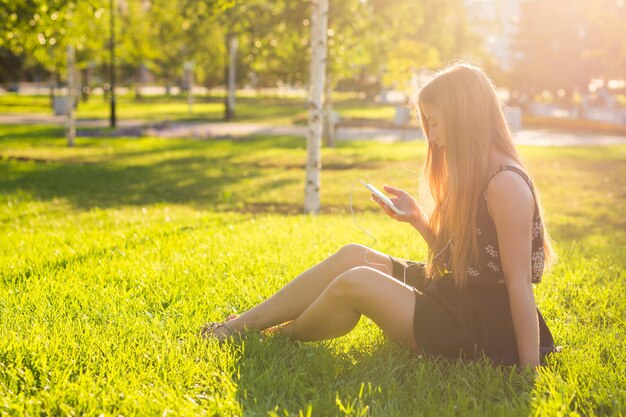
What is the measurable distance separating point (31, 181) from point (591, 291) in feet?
38.1

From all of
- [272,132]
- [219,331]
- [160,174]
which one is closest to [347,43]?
[160,174]

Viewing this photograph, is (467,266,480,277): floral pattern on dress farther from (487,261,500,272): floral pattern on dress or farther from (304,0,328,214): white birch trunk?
(304,0,328,214): white birch trunk

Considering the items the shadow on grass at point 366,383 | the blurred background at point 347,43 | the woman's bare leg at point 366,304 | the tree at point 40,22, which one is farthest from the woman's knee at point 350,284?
the tree at point 40,22

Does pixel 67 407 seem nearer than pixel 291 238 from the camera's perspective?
Yes

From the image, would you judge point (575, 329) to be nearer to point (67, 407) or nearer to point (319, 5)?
point (67, 407)

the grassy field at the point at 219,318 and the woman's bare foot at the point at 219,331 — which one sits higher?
the woman's bare foot at the point at 219,331

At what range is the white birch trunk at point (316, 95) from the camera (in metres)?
10.1

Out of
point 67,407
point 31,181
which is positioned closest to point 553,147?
point 31,181

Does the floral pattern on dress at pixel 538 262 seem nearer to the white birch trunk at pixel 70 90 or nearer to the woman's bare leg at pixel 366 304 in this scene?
the woman's bare leg at pixel 366 304

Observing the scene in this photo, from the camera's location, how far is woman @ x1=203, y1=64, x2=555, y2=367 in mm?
3408

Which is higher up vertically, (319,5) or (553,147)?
(319,5)

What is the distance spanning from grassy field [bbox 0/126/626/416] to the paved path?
1411 cm

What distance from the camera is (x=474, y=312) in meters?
3.68

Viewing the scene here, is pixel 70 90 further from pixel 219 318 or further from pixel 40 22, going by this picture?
pixel 219 318
